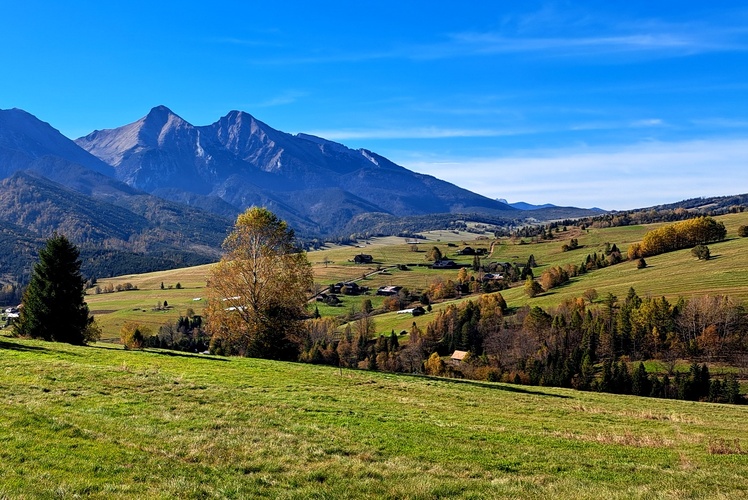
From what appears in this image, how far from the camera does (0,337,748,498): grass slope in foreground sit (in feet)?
39.7

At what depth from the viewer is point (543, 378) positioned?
9369cm

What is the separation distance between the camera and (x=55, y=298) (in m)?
45.7

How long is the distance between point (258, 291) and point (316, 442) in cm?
2969

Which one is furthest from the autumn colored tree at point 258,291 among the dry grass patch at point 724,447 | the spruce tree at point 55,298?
the dry grass patch at point 724,447

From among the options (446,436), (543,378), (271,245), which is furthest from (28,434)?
(543,378)

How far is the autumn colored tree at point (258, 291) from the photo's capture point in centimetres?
4397

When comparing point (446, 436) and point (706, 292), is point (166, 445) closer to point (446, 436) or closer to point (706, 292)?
point (446, 436)

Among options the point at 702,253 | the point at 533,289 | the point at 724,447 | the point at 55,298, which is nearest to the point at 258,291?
the point at 55,298

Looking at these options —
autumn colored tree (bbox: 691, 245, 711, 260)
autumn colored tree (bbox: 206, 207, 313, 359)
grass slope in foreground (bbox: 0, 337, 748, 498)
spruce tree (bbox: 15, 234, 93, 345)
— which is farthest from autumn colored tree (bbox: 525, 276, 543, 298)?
spruce tree (bbox: 15, 234, 93, 345)

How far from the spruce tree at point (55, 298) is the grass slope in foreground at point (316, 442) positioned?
18.3 metres

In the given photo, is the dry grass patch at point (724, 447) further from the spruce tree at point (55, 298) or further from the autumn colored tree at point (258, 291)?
the spruce tree at point (55, 298)

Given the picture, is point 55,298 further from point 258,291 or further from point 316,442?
point 316,442

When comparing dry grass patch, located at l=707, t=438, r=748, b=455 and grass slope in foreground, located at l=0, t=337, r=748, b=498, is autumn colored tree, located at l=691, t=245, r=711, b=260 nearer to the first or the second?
grass slope in foreground, located at l=0, t=337, r=748, b=498

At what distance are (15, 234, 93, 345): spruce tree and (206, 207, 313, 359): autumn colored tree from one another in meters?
14.2
